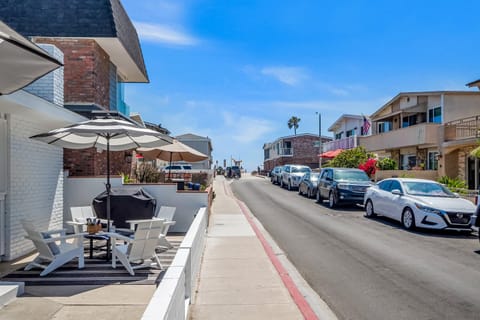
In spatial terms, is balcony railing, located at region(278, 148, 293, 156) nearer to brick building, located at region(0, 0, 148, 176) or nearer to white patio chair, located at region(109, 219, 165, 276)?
brick building, located at region(0, 0, 148, 176)

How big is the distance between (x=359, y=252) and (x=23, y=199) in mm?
7554

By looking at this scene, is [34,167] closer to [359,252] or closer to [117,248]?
[117,248]

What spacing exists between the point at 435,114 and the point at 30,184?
91.7ft

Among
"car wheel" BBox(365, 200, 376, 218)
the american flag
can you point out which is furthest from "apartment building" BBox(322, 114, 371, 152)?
"car wheel" BBox(365, 200, 376, 218)

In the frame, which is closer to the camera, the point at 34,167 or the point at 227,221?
the point at 34,167

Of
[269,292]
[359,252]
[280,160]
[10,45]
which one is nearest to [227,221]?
[359,252]

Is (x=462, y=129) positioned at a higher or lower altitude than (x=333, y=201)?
higher

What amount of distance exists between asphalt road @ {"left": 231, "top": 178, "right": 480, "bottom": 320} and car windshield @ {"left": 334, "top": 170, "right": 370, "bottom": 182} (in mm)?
5443

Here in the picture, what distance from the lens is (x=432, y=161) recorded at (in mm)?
28406

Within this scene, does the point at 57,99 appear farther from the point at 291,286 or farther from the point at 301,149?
the point at 301,149

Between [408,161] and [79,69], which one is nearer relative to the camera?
[79,69]

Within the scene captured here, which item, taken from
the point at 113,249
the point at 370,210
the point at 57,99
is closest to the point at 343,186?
the point at 370,210

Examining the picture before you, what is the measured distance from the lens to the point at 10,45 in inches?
135

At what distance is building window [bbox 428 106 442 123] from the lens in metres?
29.1
